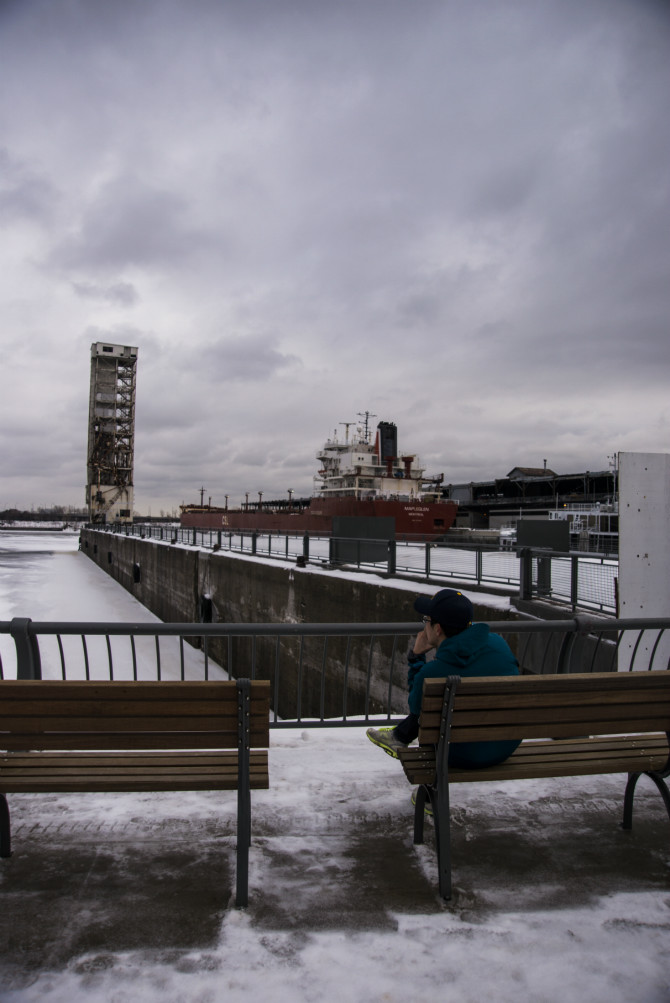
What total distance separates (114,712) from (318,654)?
10.7 meters

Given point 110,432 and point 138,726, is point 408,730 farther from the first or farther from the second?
point 110,432

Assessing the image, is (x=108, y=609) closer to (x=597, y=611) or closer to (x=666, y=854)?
(x=597, y=611)

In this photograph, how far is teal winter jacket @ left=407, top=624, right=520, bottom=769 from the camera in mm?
2863

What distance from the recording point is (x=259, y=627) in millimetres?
3906

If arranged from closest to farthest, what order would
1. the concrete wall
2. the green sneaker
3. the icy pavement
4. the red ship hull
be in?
the icy pavement → the green sneaker → the concrete wall → the red ship hull

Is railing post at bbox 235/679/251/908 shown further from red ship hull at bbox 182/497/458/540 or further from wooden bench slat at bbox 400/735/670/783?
red ship hull at bbox 182/497/458/540

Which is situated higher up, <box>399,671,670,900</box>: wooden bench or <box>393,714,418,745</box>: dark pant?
<box>399,671,670,900</box>: wooden bench

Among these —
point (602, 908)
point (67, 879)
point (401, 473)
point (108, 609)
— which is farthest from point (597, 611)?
point (401, 473)

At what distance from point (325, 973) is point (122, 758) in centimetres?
139

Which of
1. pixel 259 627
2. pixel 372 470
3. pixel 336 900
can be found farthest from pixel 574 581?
pixel 372 470

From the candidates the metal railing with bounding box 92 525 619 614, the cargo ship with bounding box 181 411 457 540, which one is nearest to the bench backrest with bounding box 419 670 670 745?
the metal railing with bounding box 92 525 619 614

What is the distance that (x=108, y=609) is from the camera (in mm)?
27344

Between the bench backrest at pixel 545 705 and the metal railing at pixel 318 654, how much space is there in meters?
1.01

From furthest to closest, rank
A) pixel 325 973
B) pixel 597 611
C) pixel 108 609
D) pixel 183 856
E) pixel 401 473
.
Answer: pixel 401 473, pixel 108 609, pixel 597 611, pixel 183 856, pixel 325 973
